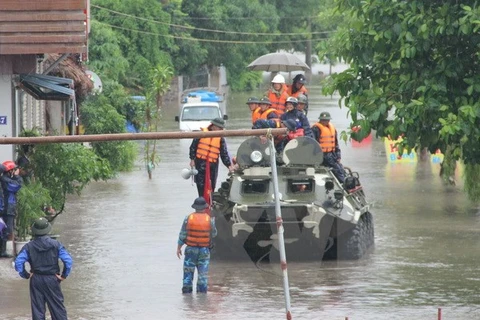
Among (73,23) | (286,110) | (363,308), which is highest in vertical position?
(73,23)

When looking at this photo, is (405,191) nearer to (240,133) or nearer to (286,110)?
(286,110)

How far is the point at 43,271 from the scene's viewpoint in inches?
Result: 547

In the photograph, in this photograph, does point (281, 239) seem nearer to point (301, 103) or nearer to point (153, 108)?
point (301, 103)

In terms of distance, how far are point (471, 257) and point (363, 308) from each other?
4589 millimetres

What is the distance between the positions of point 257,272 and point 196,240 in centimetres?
216

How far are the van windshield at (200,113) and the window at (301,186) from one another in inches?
1034

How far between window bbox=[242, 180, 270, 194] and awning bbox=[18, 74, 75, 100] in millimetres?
3620

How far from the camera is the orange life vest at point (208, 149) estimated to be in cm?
2073

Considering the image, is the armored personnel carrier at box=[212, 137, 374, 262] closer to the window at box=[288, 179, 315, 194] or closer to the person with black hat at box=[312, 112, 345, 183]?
the window at box=[288, 179, 315, 194]

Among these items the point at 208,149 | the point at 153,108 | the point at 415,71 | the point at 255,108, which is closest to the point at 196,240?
the point at 415,71

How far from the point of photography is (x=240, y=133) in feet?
44.1

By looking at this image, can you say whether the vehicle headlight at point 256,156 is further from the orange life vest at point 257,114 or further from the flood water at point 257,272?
the orange life vest at point 257,114

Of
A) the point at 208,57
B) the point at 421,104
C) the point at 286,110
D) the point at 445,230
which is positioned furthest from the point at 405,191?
the point at 208,57

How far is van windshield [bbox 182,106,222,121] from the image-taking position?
148ft
